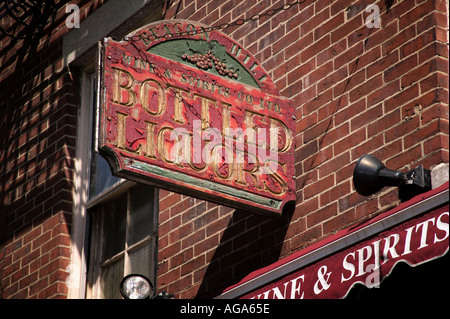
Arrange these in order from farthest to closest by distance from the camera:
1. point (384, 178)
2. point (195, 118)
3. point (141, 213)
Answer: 1. point (141, 213)
2. point (195, 118)
3. point (384, 178)

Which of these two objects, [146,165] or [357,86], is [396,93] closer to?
[357,86]

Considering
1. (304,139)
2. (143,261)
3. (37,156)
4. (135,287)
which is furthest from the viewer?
(37,156)

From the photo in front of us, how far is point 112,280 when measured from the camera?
884 cm

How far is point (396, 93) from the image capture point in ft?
21.7

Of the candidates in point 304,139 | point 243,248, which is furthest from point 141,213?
point 304,139

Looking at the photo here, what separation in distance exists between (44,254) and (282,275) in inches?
151

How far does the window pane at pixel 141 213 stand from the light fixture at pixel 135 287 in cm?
148

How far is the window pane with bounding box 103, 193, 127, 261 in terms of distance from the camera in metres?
8.94

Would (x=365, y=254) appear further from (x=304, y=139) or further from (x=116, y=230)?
(x=116, y=230)

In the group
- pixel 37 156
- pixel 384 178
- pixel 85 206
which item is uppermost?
pixel 37 156

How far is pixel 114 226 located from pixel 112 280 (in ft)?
1.68

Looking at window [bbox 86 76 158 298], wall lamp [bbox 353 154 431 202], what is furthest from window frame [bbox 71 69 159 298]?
wall lamp [bbox 353 154 431 202]

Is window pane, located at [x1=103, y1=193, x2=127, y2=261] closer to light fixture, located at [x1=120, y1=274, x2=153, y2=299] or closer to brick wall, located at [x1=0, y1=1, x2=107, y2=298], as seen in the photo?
brick wall, located at [x1=0, y1=1, x2=107, y2=298]

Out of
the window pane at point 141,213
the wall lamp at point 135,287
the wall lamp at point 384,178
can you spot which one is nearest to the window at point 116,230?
the window pane at point 141,213
